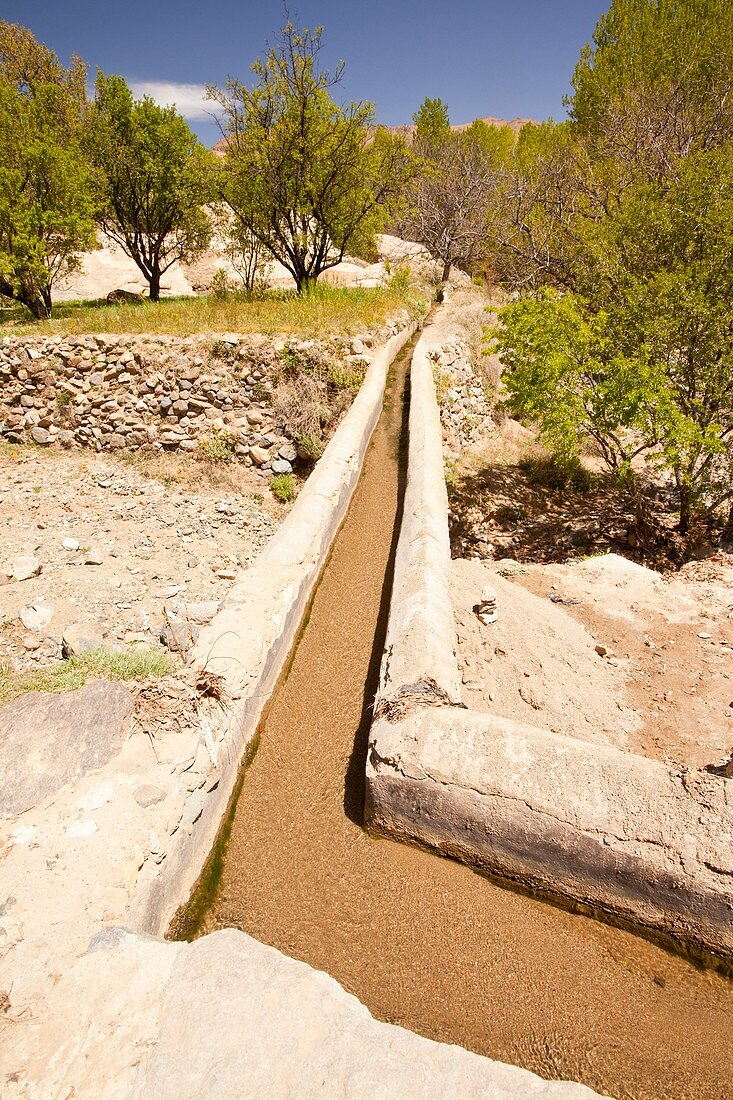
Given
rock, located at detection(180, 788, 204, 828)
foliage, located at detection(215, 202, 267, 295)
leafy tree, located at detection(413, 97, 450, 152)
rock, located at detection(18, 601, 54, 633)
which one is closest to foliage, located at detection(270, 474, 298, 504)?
rock, located at detection(18, 601, 54, 633)

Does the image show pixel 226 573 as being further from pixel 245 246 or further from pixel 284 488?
pixel 245 246

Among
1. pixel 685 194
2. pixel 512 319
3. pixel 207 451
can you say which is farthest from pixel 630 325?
pixel 207 451

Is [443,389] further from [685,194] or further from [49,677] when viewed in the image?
[49,677]

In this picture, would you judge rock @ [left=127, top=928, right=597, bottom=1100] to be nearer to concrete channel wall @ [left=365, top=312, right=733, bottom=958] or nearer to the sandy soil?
concrete channel wall @ [left=365, top=312, right=733, bottom=958]

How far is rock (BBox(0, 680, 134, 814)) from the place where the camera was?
2.92 meters

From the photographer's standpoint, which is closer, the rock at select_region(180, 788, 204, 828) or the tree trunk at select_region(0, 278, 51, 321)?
the rock at select_region(180, 788, 204, 828)

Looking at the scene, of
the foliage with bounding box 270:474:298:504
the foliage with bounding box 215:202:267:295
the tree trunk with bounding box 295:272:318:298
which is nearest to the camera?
the foliage with bounding box 270:474:298:504

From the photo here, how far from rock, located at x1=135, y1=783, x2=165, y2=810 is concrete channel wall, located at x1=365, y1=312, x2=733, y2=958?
4.05 feet

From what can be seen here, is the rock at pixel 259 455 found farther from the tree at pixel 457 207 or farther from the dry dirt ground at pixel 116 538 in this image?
the tree at pixel 457 207

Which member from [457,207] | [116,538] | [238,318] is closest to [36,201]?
[238,318]

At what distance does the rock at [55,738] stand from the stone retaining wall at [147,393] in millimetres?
6668

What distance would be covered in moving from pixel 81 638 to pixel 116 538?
8.90ft

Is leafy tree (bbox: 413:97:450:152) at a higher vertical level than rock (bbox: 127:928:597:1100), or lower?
higher

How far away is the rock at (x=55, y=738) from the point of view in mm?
2920
